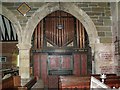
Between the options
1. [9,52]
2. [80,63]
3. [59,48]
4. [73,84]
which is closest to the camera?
[73,84]

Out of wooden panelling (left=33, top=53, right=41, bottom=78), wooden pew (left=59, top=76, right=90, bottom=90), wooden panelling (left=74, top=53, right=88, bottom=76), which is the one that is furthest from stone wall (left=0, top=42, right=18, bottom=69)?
wooden pew (left=59, top=76, right=90, bottom=90)

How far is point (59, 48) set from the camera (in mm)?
7562

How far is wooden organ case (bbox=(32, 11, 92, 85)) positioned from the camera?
24.8ft

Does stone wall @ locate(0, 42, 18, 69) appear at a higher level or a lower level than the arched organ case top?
lower

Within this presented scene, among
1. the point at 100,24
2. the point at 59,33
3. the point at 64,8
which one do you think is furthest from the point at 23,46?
the point at 100,24

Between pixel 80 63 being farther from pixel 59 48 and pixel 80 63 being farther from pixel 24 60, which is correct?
pixel 24 60

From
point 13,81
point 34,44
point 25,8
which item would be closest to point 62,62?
point 34,44

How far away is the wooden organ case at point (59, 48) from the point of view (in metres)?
7.57

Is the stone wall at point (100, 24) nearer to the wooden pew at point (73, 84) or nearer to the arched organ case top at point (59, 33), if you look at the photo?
the arched organ case top at point (59, 33)

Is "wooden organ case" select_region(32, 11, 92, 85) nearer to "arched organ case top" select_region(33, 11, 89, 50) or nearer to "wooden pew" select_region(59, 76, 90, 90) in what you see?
"arched organ case top" select_region(33, 11, 89, 50)

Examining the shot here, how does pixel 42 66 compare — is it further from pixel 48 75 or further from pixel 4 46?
pixel 4 46

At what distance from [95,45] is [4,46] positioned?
6233 mm

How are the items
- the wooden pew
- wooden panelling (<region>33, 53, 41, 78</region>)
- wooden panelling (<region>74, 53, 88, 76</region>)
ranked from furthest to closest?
wooden panelling (<region>74, 53, 88, 76</region>) < wooden panelling (<region>33, 53, 41, 78</region>) < the wooden pew

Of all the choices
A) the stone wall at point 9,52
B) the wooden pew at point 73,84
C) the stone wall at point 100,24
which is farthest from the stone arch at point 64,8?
the stone wall at point 9,52
